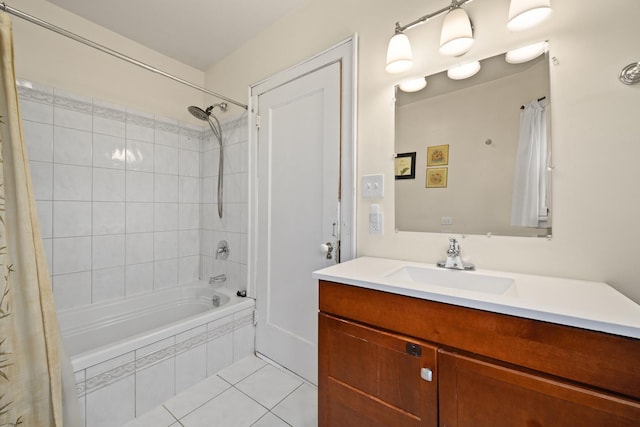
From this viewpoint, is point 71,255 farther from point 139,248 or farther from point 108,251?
point 139,248

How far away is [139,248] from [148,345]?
98 cm

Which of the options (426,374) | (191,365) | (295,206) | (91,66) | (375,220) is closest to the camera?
(426,374)

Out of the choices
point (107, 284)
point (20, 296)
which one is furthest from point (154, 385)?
point (107, 284)

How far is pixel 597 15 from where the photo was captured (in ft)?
2.93

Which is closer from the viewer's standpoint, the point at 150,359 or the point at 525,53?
the point at 525,53

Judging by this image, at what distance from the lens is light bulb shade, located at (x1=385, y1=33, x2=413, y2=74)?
3.99 feet

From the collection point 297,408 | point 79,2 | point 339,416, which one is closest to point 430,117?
point 339,416

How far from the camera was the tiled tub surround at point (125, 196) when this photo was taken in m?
1.72

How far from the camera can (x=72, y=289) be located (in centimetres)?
180

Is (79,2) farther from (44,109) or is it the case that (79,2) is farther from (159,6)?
(44,109)

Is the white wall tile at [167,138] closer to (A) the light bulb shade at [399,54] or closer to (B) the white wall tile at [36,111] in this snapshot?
(B) the white wall tile at [36,111]

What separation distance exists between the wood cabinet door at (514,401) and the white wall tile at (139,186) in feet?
7.61

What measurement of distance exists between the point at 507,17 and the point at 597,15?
0.27 m

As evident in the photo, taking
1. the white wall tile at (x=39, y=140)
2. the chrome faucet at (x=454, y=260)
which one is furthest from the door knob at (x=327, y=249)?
the white wall tile at (x=39, y=140)
